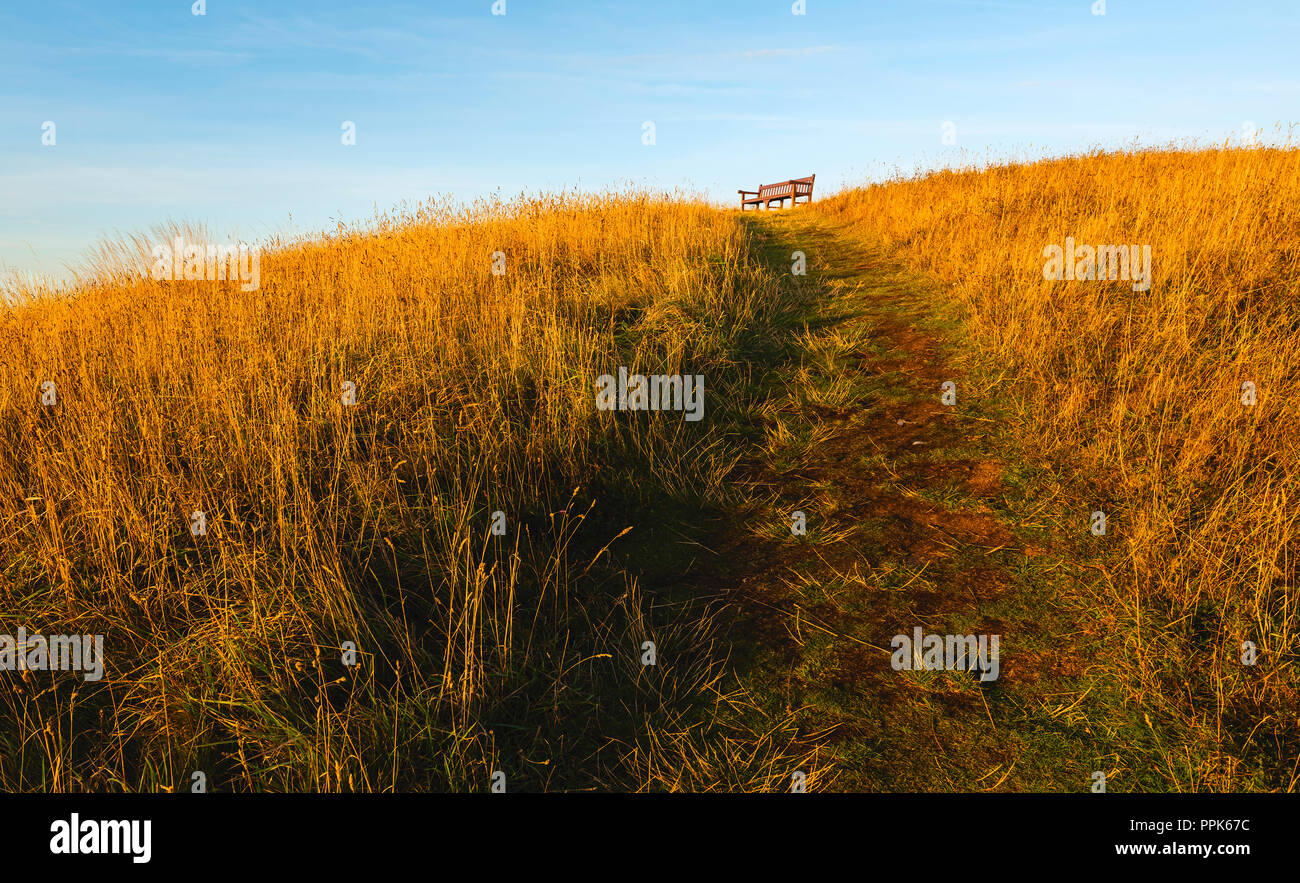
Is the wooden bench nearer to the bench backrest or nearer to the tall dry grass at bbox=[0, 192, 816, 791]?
the bench backrest

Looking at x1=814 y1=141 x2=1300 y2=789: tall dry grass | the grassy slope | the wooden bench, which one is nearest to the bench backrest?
the wooden bench

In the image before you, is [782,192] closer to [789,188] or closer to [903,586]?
[789,188]

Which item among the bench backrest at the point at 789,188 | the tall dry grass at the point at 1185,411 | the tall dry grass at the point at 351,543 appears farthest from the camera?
the bench backrest at the point at 789,188

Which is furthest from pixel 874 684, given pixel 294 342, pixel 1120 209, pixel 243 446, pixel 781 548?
pixel 1120 209

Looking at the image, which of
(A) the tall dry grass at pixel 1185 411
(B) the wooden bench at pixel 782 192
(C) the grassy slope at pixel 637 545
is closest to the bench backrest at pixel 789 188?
(B) the wooden bench at pixel 782 192

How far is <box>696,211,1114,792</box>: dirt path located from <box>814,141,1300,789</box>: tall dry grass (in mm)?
276

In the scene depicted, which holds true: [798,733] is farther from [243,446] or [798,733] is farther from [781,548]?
[243,446]

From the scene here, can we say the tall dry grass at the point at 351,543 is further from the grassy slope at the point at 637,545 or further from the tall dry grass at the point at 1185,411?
the tall dry grass at the point at 1185,411

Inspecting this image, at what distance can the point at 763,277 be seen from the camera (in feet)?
26.4

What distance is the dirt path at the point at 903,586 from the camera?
2.32 metres

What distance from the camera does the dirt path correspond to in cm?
232

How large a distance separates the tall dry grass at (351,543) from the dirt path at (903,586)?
14.7 inches
